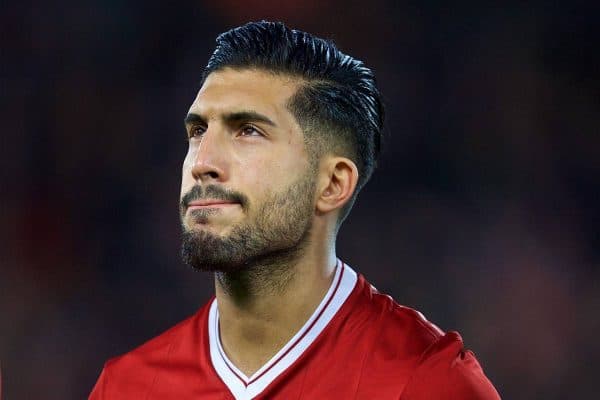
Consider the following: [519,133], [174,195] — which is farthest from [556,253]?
[174,195]

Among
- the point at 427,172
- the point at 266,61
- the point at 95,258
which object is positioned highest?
the point at 266,61

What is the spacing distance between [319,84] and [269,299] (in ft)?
1.70

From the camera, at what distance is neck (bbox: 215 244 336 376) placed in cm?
235

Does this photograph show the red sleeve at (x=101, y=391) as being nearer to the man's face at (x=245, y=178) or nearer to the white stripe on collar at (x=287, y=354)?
the white stripe on collar at (x=287, y=354)

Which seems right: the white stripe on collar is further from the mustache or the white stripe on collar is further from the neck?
the mustache

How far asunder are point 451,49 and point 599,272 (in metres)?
1.14

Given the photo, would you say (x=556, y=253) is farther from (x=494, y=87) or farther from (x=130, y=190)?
(x=130, y=190)

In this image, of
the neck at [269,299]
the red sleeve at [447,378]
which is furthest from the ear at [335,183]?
the red sleeve at [447,378]

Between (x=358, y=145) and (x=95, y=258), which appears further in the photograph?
(x=95, y=258)

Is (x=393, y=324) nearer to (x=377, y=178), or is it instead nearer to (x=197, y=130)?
(x=197, y=130)

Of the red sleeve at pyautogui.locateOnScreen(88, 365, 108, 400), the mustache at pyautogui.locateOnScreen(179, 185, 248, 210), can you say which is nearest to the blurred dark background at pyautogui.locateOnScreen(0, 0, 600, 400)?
the red sleeve at pyautogui.locateOnScreen(88, 365, 108, 400)

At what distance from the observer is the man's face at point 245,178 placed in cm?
223

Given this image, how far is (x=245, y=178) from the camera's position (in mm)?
2234

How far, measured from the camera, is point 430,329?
237 centimetres
